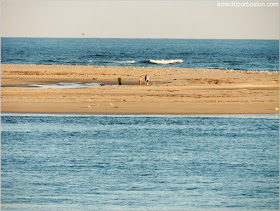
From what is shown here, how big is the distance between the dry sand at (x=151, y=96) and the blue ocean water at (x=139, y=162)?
2.46 meters

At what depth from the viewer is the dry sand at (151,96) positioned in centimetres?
4050

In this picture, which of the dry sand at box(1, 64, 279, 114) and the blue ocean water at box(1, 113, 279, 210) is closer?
the blue ocean water at box(1, 113, 279, 210)

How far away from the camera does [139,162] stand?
26.1m

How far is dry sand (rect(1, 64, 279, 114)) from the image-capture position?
4050 centimetres

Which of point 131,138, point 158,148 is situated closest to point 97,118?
point 131,138

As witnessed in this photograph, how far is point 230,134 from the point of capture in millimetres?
32750

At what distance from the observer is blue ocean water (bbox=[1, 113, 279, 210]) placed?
20.5m

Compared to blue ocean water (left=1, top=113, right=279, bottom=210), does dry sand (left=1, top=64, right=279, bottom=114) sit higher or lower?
higher

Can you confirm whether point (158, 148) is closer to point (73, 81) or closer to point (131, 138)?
point (131, 138)

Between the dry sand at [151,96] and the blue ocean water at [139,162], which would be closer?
the blue ocean water at [139,162]

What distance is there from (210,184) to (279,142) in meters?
8.76

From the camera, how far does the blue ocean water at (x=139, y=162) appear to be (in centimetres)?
2052

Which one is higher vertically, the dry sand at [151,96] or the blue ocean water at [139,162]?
the dry sand at [151,96]

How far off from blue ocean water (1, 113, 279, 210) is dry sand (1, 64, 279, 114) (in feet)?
8.08
